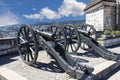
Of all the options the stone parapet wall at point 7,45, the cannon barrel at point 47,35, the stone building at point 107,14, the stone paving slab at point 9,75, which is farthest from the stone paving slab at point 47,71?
the stone building at point 107,14

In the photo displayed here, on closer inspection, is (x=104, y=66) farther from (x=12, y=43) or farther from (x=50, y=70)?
(x=12, y=43)

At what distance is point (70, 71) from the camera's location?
12.3 ft

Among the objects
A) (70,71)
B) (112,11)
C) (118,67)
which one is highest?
(112,11)

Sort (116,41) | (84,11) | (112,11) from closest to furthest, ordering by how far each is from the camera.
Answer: (116,41) < (112,11) < (84,11)

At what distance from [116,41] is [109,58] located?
5162mm

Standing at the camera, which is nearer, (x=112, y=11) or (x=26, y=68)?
(x=26, y=68)

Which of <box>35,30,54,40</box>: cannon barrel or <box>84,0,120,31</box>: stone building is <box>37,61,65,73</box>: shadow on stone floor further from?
<box>84,0,120,31</box>: stone building

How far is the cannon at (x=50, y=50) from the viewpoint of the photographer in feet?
12.4

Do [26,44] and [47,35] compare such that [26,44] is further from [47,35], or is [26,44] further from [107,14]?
[107,14]

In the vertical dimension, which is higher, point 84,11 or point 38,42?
point 84,11

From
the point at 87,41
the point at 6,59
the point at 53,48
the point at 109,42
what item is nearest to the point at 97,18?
the point at 109,42

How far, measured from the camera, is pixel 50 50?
4.35 meters

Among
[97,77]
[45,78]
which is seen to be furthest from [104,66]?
[45,78]

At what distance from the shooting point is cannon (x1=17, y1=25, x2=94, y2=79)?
12.4ft
